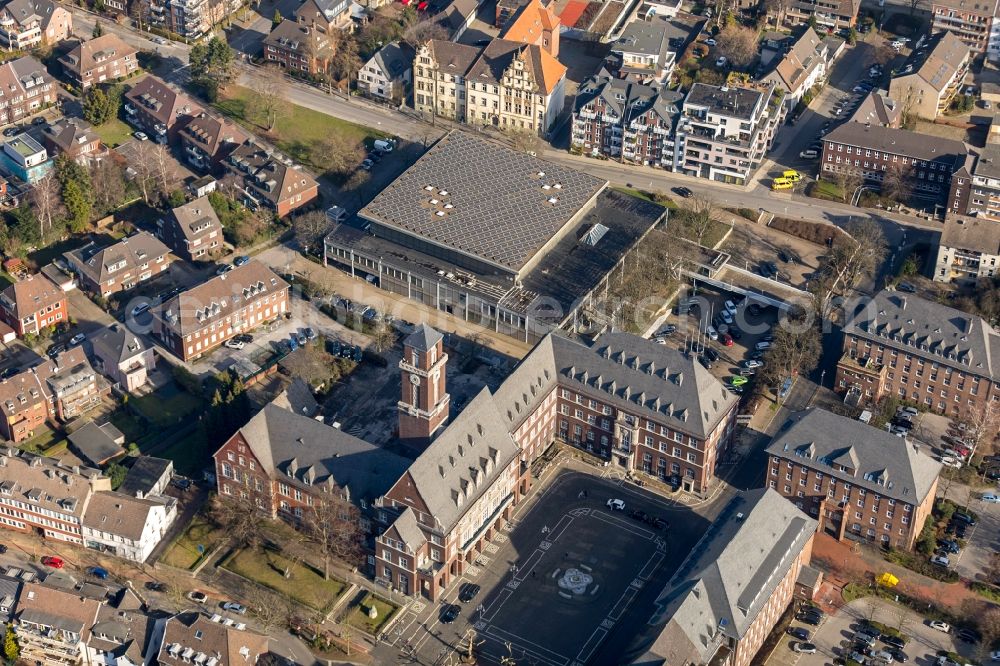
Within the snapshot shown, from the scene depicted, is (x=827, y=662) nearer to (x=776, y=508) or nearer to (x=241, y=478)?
(x=776, y=508)

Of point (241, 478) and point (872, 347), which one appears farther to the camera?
point (872, 347)

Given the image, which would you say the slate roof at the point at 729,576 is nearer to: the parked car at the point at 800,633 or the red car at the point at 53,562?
the parked car at the point at 800,633

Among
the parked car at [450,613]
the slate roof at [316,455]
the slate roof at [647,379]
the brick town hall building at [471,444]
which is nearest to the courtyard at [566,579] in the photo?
the parked car at [450,613]

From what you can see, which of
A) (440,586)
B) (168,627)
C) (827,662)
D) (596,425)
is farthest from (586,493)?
(168,627)

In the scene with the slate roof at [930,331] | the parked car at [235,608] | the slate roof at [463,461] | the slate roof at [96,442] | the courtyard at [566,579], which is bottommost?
the parked car at [235,608]

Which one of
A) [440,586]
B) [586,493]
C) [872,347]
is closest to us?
[440,586]

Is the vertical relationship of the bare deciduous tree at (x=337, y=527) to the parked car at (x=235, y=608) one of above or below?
above
